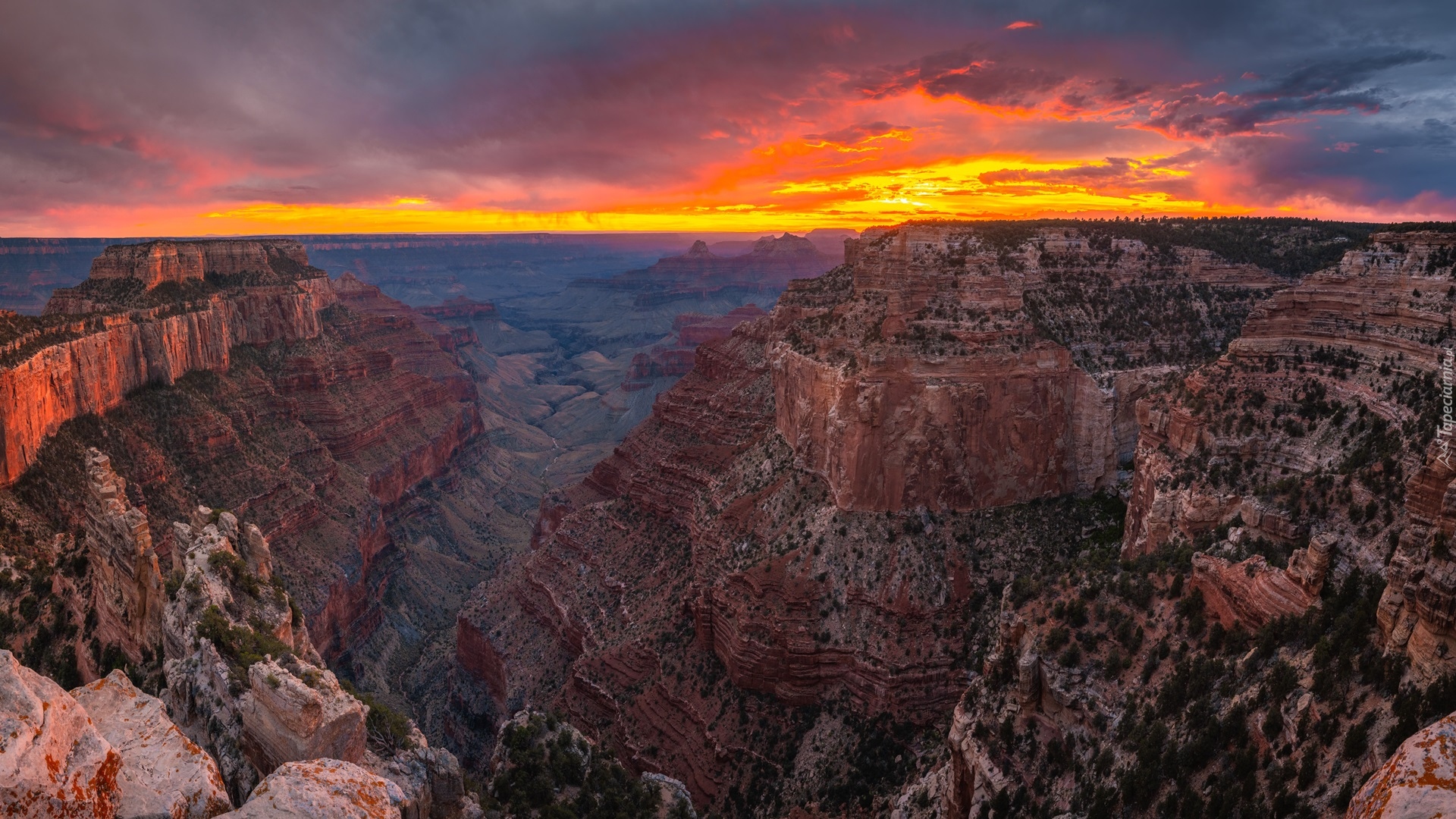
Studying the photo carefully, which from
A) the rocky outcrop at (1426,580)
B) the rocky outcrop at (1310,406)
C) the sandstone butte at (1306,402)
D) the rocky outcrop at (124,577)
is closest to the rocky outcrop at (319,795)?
the rocky outcrop at (124,577)

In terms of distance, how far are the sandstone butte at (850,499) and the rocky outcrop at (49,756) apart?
31852mm

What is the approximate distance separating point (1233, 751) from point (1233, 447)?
682 inches

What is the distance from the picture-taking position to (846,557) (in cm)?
4422

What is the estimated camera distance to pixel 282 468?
73.8m

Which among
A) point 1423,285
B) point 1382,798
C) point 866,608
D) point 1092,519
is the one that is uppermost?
point 1423,285

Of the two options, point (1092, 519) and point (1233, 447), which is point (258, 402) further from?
point (1233, 447)

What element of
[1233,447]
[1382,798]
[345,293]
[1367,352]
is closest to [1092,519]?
[1233,447]

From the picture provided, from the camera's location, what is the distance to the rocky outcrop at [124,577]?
25391 millimetres

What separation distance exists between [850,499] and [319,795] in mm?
35218

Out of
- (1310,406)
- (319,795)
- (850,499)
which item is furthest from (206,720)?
(1310,406)

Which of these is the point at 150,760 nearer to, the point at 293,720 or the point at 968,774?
the point at 293,720

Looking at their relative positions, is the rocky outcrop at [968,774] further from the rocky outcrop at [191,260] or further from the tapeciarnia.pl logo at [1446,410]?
the rocky outcrop at [191,260]

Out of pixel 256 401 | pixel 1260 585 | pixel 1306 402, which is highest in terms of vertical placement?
pixel 1306 402

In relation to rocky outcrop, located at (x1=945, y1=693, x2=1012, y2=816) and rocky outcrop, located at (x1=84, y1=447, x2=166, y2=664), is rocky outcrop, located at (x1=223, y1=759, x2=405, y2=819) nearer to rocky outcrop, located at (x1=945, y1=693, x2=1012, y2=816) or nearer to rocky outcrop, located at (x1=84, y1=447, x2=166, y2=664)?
rocky outcrop, located at (x1=84, y1=447, x2=166, y2=664)
